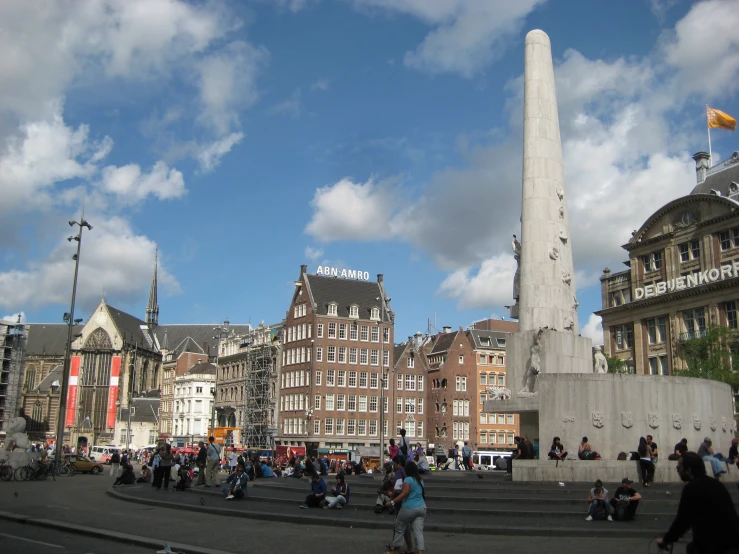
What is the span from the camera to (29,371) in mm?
118750

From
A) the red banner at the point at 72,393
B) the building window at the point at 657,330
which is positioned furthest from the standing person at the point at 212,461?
the red banner at the point at 72,393

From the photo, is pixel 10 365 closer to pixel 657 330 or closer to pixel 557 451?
pixel 657 330

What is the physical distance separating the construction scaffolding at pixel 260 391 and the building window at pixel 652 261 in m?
36.9

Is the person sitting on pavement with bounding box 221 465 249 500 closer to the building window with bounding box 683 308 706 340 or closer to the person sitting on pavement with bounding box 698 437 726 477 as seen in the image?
the person sitting on pavement with bounding box 698 437 726 477

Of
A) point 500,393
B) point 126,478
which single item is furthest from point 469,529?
point 126,478

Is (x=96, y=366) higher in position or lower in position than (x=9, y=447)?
higher

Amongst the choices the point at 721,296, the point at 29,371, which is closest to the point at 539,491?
the point at 721,296

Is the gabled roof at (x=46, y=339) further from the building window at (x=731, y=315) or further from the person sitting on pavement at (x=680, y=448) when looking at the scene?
the person sitting on pavement at (x=680, y=448)

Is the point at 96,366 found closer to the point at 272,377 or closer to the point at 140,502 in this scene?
the point at 272,377

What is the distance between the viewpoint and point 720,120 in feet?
177

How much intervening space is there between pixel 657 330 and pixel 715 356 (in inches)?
426

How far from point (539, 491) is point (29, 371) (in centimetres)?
11791

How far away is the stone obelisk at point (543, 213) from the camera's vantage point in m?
23.3

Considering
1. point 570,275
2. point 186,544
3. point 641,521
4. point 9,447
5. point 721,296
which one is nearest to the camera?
point 186,544
